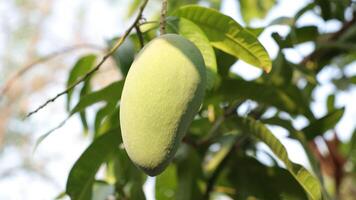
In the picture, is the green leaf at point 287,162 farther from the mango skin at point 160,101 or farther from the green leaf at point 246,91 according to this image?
the mango skin at point 160,101

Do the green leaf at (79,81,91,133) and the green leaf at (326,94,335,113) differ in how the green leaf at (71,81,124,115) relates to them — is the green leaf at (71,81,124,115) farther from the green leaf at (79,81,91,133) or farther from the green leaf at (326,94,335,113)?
the green leaf at (326,94,335,113)

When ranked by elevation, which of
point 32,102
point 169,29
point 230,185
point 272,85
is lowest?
point 32,102

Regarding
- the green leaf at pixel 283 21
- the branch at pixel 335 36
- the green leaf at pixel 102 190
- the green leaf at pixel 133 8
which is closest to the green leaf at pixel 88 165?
the green leaf at pixel 102 190

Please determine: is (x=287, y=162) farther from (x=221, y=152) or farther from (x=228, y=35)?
(x=221, y=152)

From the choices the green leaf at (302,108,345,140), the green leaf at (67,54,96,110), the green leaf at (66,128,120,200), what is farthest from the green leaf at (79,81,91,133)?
the green leaf at (302,108,345,140)

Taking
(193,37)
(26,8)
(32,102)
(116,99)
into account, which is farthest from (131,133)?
(26,8)

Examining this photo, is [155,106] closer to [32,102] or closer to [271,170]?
[271,170]
